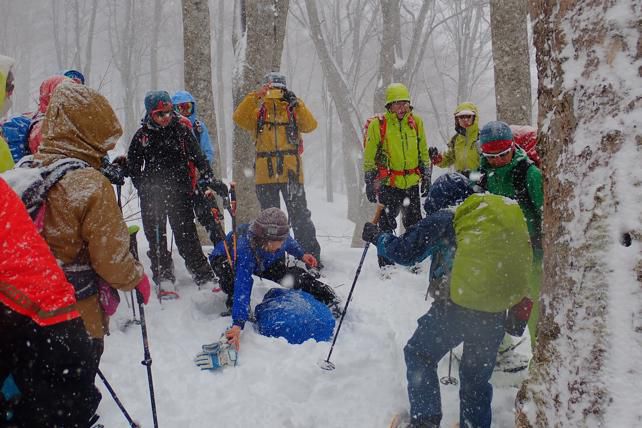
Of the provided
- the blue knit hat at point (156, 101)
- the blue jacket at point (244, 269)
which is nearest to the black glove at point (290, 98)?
the blue knit hat at point (156, 101)

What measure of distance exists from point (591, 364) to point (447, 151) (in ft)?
16.8

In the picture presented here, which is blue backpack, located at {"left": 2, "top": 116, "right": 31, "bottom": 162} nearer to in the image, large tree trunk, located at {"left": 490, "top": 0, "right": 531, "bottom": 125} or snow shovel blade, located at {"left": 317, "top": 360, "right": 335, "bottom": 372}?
snow shovel blade, located at {"left": 317, "top": 360, "right": 335, "bottom": 372}

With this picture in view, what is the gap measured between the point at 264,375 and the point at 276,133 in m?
3.07

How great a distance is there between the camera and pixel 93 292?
2.58 metres

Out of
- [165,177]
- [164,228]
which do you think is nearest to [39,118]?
[165,177]

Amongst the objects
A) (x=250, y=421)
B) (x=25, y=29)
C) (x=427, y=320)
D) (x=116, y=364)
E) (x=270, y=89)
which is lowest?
(x=250, y=421)

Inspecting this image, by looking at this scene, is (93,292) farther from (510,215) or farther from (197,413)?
(510,215)

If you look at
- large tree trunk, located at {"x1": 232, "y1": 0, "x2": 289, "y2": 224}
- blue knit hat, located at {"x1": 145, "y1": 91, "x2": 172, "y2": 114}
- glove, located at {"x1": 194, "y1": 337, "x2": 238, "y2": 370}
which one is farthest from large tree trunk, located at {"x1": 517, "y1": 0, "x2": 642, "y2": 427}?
large tree trunk, located at {"x1": 232, "y1": 0, "x2": 289, "y2": 224}

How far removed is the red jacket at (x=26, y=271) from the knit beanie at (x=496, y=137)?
2.97 meters

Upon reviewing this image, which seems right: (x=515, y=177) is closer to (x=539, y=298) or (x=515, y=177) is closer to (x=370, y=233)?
(x=370, y=233)

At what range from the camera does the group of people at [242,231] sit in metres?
1.84

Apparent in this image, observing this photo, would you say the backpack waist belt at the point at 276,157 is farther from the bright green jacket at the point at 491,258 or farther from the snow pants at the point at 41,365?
the snow pants at the point at 41,365

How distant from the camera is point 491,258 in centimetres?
301

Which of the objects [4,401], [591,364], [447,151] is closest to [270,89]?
[447,151]
